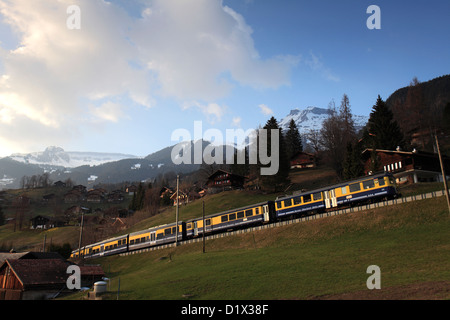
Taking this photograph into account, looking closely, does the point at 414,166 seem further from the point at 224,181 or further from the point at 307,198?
the point at 224,181

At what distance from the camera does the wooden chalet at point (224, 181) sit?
83.4 metres

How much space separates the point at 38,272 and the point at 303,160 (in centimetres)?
7425

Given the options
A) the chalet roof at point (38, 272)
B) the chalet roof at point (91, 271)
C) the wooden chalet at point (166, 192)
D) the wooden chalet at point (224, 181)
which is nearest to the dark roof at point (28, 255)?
the chalet roof at point (38, 272)

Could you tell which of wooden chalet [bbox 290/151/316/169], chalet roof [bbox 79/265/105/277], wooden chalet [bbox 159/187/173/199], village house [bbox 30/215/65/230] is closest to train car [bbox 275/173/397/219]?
chalet roof [bbox 79/265/105/277]

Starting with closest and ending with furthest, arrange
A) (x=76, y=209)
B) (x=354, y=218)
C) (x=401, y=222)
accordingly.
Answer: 1. (x=401, y=222)
2. (x=354, y=218)
3. (x=76, y=209)

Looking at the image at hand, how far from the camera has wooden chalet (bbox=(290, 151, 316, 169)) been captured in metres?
93.1

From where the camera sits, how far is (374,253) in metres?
23.5

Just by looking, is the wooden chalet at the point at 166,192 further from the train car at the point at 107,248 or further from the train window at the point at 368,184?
the train window at the point at 368,184

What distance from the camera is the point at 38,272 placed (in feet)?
117

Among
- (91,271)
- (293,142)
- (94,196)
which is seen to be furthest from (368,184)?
(94,196)

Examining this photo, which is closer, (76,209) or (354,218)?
(354,218)
